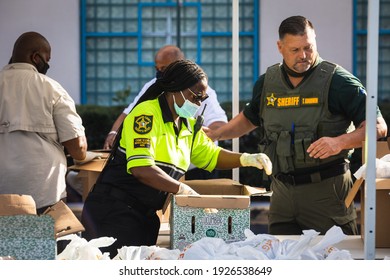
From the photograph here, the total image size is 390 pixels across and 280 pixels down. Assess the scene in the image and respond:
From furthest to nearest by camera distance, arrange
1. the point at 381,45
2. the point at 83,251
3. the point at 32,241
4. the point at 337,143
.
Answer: the point at 381,45
the point at 337,143
the point at 83,251
the point at 32,241

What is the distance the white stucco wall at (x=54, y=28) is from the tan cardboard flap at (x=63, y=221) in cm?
816

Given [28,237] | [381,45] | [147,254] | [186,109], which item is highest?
[381,45]

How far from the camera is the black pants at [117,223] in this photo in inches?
176

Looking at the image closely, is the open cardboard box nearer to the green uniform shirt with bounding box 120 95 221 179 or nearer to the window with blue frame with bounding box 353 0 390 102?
the green uniform shirt with bounding box 120 95 221 179

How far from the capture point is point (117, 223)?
4461 millimetres

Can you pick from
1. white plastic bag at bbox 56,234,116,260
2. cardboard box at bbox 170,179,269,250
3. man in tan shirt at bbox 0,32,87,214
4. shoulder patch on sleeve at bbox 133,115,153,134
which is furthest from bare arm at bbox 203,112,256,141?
white plastic bag at bbox 56,234,116,260

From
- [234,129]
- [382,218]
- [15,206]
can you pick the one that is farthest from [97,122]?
[15,206]

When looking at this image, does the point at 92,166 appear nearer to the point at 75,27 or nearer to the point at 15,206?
the point at 15,206

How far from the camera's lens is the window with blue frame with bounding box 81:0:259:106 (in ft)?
39.8

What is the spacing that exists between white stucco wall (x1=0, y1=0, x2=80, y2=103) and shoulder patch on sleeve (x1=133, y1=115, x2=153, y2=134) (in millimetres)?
7736

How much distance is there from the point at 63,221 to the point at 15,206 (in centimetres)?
20

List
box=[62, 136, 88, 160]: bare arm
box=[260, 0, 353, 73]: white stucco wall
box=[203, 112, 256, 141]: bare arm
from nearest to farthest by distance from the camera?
box=[62, 136, 88, 160]: bare arm
box=[203, 112, 256, 141]: bare arm
box=[260, 0, 353, 73]: white stucco wall

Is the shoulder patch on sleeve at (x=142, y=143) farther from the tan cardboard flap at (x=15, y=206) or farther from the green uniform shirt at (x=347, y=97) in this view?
the green uniform shirt at (x=347, y=97)

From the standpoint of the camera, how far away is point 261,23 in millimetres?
12094
